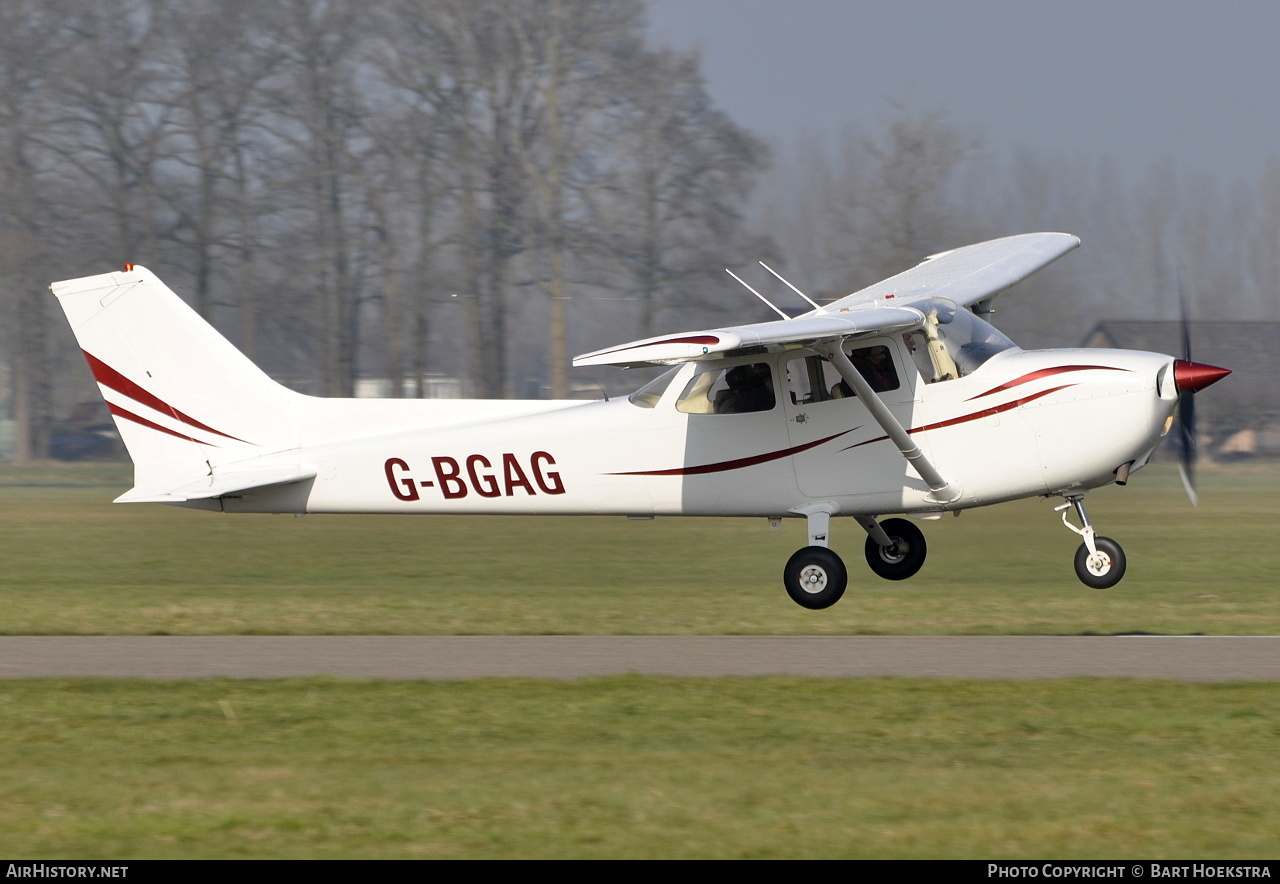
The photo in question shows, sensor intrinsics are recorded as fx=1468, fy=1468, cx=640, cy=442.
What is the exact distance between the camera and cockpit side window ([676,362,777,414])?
12602 mm

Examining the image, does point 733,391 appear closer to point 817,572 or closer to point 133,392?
point 817,572

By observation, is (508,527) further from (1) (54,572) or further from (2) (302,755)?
(2) (302,755)

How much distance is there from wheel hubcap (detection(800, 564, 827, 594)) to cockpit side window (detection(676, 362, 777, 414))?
4.75 feet

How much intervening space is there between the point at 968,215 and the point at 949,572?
67.4 ft

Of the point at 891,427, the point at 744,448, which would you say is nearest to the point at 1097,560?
the point at 891,427

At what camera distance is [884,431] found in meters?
12.4

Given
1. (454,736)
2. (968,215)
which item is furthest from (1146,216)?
(454,736)

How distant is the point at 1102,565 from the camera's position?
1266 cm

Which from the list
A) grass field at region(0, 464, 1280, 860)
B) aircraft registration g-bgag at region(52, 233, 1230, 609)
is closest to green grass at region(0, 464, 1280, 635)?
grass field at region(0, 464, 1280, 860)

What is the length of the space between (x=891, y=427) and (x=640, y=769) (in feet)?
17.5

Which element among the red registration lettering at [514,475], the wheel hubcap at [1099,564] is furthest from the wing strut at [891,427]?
the red registration lettering at [514,475]

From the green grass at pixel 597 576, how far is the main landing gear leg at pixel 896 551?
19.7 inches

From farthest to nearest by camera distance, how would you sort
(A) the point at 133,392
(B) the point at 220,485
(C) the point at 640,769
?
(A) the point at 133,392 → (B) the point at 220,485 → (C) the point at 640,769

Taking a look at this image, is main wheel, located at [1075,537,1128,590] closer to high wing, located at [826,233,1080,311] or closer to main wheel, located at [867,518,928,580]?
main wheel, located at [867,518,928,580]
